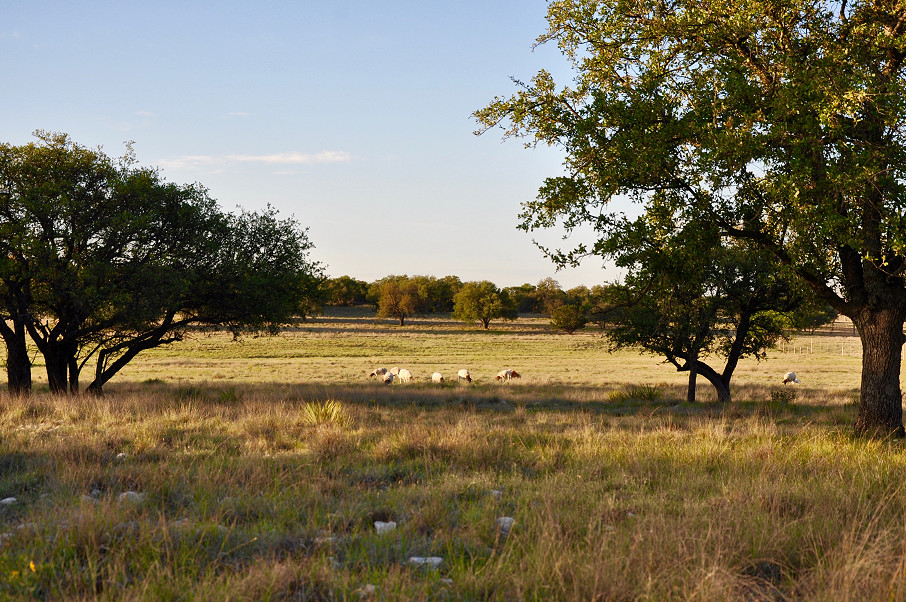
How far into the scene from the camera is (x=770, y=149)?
11.4 meters

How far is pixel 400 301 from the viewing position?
115938 millimetres

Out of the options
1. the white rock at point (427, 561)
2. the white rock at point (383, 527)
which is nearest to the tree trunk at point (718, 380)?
the white rock at point (383, 527)

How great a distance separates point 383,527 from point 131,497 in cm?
264

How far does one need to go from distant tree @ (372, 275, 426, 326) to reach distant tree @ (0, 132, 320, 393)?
89.4 m

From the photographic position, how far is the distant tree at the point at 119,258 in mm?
17797

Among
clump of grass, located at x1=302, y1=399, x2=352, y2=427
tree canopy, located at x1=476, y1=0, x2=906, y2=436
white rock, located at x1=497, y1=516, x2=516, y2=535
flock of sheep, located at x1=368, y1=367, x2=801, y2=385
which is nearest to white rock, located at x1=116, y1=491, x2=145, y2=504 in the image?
white rock, located at x1=497, y1=516, x2=516, y2=535

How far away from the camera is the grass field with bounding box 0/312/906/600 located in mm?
4371

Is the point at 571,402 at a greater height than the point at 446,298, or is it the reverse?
the point at 446,298

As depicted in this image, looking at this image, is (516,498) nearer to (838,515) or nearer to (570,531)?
(570,531)

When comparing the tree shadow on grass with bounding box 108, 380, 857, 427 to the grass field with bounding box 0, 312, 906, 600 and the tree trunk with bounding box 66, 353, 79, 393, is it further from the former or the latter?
the grass field with bounding box 0, 312, 906, 600

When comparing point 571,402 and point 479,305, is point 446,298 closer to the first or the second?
point 479,305

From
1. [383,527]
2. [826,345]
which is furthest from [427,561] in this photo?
[826,345]

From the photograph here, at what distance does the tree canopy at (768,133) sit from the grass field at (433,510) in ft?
10.6

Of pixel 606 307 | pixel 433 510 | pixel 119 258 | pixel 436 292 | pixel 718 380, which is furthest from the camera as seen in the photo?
pixel 436 292
